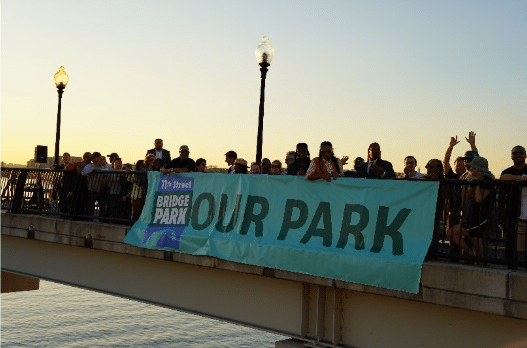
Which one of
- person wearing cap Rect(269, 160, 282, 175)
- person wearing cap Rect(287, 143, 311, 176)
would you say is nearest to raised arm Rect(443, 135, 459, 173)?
person wearing cap Rect(287, 143, 311, 176)

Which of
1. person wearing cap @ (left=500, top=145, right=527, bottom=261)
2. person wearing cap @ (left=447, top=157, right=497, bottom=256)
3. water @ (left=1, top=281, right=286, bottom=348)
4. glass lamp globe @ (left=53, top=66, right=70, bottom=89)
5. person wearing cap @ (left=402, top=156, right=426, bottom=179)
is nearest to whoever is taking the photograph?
person wearing cap @ (left=500, top=145, right=527, bottom=261)

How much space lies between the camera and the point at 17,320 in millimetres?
36750

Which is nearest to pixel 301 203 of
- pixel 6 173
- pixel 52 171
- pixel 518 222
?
pixel 518 222

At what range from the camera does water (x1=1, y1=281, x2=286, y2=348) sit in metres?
Result: 32.6

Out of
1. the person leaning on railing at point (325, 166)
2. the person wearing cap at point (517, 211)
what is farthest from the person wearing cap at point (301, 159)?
the person wearing cap at point (517, 211)

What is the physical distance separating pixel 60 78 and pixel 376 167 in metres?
13.0

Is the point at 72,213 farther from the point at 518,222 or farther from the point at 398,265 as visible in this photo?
the point at 518,222

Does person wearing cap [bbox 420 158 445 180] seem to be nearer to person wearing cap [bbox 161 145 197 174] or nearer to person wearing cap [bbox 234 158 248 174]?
person wearing cap [bbox 234 158 248 174]

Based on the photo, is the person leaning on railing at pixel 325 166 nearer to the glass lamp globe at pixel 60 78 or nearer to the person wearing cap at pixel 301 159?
the person wearing cap at pixel 301 159

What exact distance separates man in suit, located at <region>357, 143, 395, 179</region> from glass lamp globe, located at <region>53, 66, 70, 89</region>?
1275cm

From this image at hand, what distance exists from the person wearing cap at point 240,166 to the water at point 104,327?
21596 millimetres

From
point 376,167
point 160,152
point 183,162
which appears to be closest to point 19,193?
point 160,152

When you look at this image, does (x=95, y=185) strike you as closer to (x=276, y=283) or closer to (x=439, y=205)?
(x=276, y=283)

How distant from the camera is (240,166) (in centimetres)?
1227
